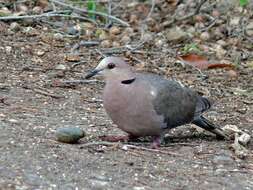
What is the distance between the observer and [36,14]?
8273mm

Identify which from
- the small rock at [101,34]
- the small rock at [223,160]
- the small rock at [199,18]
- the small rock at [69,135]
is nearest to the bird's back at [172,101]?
the small rock at [223,160]

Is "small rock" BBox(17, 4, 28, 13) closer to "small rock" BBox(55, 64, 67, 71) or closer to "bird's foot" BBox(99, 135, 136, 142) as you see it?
"small rock" BBox(55, 64, 67, 71)

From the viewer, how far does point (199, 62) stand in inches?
310

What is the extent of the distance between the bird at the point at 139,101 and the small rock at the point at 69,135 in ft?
0.74

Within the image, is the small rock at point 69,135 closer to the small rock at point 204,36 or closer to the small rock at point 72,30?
the small rock at point 72,30

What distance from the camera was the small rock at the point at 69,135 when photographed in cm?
493

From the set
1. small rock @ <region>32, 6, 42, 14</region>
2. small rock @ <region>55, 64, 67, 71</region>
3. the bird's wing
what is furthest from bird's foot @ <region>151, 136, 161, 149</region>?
small rock @ <region>32, 6, 42, 14</region>

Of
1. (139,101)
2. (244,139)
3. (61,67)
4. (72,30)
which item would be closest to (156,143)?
(139,101)

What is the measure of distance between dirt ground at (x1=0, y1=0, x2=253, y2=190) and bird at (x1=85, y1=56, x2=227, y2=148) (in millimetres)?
149

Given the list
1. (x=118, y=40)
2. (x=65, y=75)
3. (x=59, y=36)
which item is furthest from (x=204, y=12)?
(x=65, y=75)

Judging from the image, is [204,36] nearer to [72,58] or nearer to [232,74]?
[232,74]

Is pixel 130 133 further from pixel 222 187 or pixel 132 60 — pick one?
pixel 132 60

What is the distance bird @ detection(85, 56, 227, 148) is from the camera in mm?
4902

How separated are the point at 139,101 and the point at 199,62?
303cm
